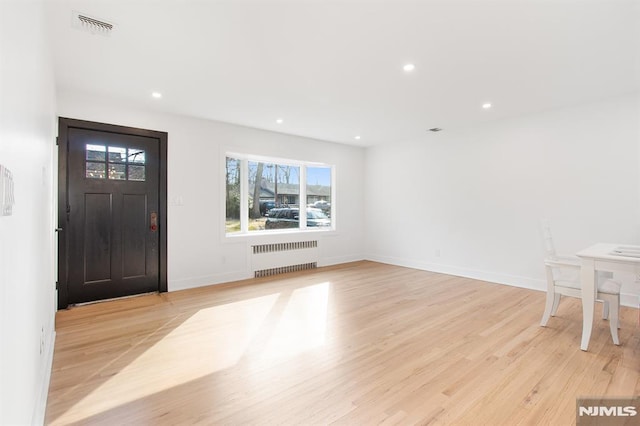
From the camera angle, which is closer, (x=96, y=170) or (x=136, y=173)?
(x=96, y=170)

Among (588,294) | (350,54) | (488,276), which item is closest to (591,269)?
(588,294)

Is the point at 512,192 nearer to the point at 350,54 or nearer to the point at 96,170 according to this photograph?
the point at 350,54

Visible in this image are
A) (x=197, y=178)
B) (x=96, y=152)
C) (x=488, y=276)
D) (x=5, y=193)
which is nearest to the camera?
(x=5, y=193)

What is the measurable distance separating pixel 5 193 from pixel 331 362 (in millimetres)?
2157

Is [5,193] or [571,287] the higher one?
[5,193]

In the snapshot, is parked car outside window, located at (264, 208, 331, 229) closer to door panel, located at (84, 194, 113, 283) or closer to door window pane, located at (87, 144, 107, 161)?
door panel, located at (84, 194, 113, 283)

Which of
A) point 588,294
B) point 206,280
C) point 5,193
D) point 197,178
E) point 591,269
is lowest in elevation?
point 206,280

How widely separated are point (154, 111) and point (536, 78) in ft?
15.1

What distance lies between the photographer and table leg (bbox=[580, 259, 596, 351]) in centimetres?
262

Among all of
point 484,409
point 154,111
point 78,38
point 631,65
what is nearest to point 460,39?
point 631,65

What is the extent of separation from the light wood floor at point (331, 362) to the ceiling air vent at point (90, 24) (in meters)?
2.52

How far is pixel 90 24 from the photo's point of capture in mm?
2293

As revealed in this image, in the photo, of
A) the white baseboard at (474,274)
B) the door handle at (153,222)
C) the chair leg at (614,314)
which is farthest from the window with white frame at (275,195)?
the chair leg at (614,314)

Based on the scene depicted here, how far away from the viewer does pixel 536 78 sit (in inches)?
127
